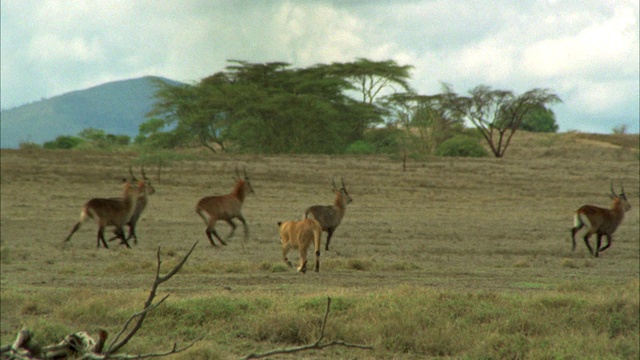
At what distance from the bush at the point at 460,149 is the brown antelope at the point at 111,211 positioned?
3249 cm

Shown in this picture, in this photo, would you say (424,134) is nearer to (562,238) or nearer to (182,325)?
(562,238)

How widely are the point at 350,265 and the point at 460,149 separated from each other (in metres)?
33.7

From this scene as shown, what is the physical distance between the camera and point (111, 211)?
48.5 feet

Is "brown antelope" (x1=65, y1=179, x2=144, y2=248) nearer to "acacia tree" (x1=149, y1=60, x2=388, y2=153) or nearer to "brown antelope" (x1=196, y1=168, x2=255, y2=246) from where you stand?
"brown antelope" (x1=196, y1=168, x2=255, y2=246)

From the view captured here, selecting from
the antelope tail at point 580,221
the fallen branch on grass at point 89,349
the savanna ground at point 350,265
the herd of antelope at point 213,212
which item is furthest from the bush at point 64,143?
the fallen branch on grass at point 89,349

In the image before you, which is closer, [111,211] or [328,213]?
[111,211]

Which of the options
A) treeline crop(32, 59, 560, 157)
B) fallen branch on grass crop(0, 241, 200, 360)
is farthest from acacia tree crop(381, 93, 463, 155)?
fallen branch on grass crop(0, 241, 200, 360)

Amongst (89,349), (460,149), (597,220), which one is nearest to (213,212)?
(597,220)

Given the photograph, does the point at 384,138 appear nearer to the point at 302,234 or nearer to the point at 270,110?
the point at 270,110

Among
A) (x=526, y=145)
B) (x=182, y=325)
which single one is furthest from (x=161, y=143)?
(x=182, y=325)

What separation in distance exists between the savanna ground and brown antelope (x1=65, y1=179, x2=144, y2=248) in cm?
52

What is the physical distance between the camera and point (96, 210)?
14.5 m

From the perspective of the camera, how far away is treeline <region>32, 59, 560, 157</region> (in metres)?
41.9

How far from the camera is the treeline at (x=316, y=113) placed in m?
41.9
